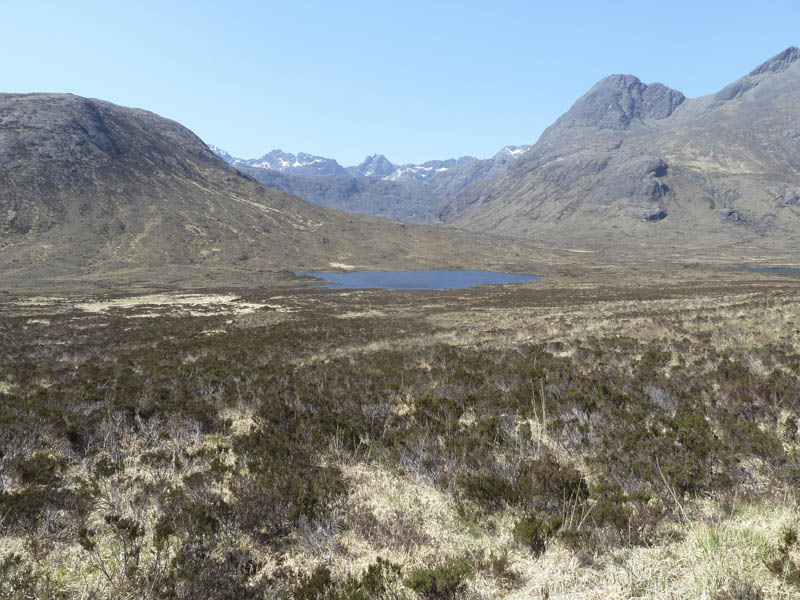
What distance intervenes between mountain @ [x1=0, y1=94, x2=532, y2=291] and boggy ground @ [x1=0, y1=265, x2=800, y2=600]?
250 ft

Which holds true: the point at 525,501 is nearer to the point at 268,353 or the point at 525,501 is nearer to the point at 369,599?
the point at 369,599

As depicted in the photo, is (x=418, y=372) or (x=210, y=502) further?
(x=418, y=372)

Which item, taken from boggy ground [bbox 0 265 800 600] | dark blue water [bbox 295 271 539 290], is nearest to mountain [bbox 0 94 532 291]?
dark blue water [bbox 295 271 539 290]

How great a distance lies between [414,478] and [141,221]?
155 m

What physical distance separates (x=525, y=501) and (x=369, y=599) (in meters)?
2.60

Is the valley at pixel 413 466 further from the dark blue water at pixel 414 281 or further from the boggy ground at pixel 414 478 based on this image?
the dark blue water at pixel 414 281

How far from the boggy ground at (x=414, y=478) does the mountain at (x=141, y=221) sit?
2996 inches

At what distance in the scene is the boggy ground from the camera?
3992 mm

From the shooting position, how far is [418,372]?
1341 centimetres

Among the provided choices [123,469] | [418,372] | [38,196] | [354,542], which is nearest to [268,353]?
[418,372]

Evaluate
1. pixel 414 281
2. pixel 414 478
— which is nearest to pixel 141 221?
pixel 414 281

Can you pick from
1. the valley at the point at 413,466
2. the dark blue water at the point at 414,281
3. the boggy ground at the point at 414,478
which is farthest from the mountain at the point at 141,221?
the boggy ground at the point at 414,478

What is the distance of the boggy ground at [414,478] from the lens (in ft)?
13.1

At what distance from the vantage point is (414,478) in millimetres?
6355
